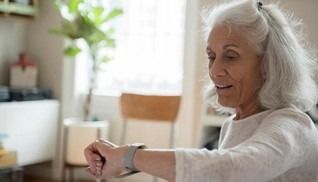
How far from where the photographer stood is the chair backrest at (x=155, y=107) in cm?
362

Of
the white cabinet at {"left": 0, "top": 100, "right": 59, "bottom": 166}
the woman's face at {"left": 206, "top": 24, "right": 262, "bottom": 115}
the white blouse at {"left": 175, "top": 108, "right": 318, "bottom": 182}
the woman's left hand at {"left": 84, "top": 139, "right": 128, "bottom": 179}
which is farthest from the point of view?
the white cabinet at {"left": 0, "top": 100, "right": 59, "bottom": 166}

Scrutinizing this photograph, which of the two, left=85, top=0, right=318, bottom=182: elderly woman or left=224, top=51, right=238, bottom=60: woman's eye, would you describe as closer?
left=85, top=0, right=318, bottom=182: elderly woman

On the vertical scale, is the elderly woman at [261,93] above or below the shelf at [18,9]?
below

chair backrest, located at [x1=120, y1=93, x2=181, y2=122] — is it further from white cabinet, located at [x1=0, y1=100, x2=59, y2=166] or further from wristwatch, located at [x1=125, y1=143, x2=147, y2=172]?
wristwatch, located at [x1=125, y1=143, x2=147, y2=172]

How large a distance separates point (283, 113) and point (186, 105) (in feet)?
8.86

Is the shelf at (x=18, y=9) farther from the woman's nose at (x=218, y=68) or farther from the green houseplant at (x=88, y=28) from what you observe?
the woman's nose at (x=218, y=68)

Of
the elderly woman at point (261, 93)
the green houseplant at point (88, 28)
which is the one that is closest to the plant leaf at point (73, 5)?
the green houseplant at point (88, 28)

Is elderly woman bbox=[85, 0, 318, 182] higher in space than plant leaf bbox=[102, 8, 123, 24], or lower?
lower

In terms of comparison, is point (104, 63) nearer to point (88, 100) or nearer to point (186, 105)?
point (88, 100)

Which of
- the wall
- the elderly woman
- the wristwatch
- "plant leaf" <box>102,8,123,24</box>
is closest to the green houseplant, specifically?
"plant leaf" <box>102,8,123,24</box>

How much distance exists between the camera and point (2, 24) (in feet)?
14.0

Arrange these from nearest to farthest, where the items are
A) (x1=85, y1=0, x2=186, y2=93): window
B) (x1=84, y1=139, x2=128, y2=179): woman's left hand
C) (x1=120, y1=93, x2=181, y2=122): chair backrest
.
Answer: (x1=84, y1=139, x2=128, y2=179): woman's left hand < (x1=120, y1=93, x2=181, y2=122): chair backrest < (x1=85, y1=0, x2=186, y2=93): window

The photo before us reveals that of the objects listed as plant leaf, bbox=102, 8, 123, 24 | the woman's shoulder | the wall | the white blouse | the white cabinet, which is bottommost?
the white cabinet

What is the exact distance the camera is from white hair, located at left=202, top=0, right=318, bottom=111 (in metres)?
1.23
